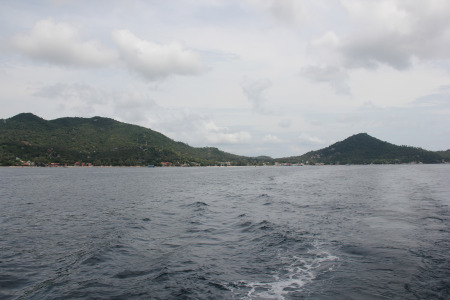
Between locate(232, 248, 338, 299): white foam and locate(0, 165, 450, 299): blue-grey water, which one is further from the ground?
locate(0, 165, 450, 299): blue-grey water

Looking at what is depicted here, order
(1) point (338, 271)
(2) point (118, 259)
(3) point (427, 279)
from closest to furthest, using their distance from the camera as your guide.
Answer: (3) point (427, 279) < (1) point (338, 271) < (2) point (118, 259)

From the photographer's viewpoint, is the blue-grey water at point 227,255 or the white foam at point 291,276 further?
the blue-grey water at point 227,255

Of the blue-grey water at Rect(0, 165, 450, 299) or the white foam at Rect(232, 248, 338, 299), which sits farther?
the blue-grey water at Rect(0, 165, 450, 299)

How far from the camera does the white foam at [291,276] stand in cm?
1315

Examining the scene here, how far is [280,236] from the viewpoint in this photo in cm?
2311

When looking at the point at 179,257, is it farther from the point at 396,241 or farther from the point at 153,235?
the point at 396,241

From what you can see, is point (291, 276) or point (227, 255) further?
point (227, 255)

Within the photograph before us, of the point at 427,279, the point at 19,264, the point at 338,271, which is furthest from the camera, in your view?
the point at 19,264

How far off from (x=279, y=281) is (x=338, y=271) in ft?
11.6

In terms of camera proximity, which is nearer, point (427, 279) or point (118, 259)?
point (427, 279)

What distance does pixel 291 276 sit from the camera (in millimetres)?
15094

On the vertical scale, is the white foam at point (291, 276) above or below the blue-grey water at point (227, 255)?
below

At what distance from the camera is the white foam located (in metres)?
13.1

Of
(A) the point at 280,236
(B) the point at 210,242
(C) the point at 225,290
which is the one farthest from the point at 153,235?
(C) the point at 225,290
